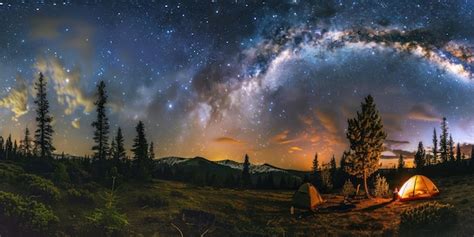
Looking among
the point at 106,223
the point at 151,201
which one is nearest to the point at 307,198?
the point at 151,201

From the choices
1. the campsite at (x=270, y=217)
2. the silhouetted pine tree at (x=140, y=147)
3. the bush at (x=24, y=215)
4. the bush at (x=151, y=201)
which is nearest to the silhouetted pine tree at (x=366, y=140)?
the campsite at (x=270, y=217)

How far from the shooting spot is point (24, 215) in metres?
20.2

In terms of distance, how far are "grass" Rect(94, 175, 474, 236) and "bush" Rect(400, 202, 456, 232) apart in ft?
1.66

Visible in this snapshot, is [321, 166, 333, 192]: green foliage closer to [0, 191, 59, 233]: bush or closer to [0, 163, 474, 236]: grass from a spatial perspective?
[0, 163, 474, 236]: grass

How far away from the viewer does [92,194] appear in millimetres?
26594

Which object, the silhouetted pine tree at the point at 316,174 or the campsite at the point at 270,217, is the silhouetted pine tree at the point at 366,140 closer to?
the campsite at the point at 270,217

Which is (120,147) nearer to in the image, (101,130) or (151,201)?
(101,130)

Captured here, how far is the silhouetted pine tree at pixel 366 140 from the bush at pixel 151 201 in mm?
19285

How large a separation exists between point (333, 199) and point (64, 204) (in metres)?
24.1

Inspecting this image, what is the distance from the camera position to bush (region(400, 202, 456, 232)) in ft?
65.8

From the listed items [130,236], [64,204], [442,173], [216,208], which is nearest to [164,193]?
[216,208]

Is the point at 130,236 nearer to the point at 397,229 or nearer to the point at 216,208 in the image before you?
the point at 216,208

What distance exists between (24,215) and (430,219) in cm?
2223

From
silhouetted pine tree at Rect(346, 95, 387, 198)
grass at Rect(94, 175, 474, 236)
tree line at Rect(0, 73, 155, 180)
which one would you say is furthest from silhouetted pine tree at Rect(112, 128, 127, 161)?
silhouetted pine tree at Rect(346, 95, 387, 198)
